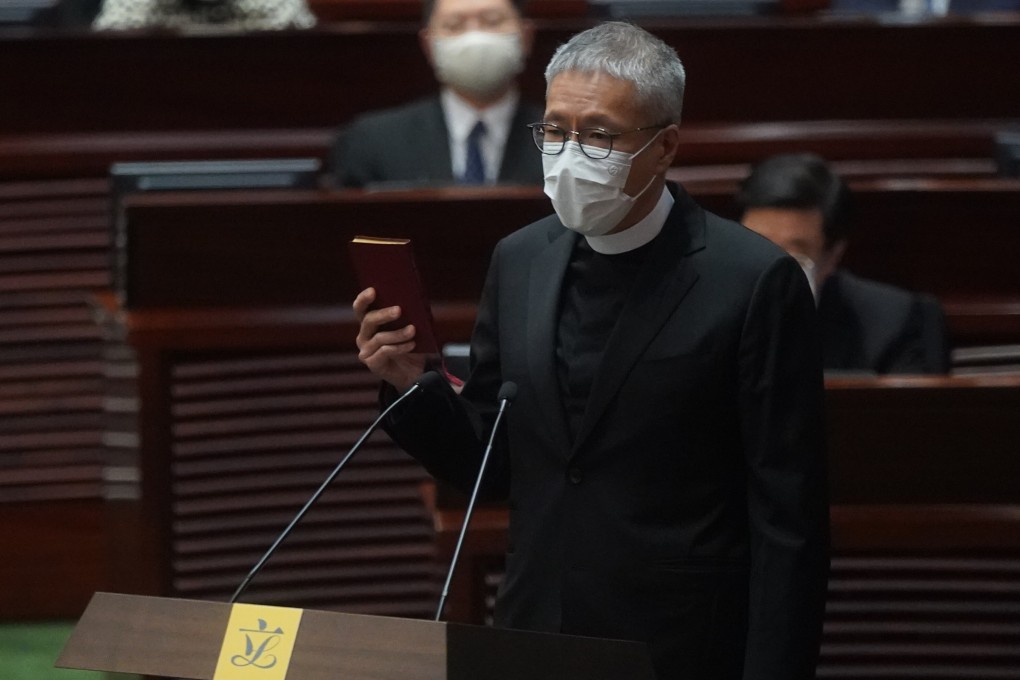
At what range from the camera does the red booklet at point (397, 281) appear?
1.43m

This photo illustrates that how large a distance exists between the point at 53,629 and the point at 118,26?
1438mm

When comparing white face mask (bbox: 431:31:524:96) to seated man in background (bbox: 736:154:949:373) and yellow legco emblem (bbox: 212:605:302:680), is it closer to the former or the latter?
seated man in background (bbox: 736:154:949:373)

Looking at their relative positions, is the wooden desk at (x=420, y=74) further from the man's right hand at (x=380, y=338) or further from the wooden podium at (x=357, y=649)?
the wooden podium at (x=357, y=649)

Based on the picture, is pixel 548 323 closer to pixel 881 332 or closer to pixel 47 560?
pixel 881 332

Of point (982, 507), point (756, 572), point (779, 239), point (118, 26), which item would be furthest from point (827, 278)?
point (118, 26)

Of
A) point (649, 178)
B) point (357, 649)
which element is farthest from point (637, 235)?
point (357, 649)

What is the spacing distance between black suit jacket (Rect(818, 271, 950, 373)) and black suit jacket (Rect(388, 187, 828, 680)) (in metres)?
1.13

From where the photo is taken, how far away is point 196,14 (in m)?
3.73

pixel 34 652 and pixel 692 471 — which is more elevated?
pixel 692 471

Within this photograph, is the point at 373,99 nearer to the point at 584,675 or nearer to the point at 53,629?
the point at 53,629

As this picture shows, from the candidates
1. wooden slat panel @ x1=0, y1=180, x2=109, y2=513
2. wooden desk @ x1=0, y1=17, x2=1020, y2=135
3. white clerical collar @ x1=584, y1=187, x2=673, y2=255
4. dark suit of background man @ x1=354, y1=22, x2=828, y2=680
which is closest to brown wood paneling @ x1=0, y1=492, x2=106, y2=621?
wooden slat panel @ x1=0, y1=180, x2=109, y2=513

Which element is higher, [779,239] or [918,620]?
[779,239]

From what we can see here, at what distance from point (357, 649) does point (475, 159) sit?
224 cm

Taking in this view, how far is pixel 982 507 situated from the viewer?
2146mm
